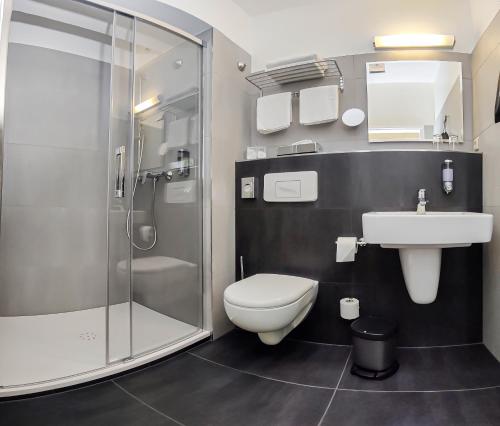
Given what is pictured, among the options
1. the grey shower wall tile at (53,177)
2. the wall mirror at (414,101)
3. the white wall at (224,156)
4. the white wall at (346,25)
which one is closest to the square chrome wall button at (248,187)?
the white wall at (224,156)

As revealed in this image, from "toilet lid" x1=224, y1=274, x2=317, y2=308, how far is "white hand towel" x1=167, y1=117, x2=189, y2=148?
0.96 metres

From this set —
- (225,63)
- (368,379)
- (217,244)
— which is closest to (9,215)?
(217,244)

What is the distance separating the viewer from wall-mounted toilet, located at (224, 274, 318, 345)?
4.07 feet

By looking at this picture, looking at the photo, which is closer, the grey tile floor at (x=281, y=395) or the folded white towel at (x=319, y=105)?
the grey tile floor at (x=281, y=395)

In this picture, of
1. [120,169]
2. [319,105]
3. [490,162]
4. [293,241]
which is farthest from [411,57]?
[120,169]

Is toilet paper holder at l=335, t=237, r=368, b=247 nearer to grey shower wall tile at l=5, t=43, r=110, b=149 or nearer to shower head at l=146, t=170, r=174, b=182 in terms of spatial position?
shower head at l=146, t=170, r=174, b=182

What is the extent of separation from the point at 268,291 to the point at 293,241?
458 millimetres

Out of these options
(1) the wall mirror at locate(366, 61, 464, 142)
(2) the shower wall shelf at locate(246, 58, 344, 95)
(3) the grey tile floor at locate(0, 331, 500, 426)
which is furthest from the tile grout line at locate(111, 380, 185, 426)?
(2) the shower wall shelf at locate(246, 58, 344, 95)

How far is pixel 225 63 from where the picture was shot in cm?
187

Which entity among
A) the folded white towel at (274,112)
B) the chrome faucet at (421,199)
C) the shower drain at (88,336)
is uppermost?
the folded white towel at (274,112)

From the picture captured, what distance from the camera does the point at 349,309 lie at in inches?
59.1

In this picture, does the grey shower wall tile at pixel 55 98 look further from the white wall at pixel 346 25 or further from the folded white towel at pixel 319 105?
the folded white towel at pixel 319 105

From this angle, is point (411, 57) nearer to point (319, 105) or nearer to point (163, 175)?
point (319, 105)

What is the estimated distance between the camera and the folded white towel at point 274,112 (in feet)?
6.26
